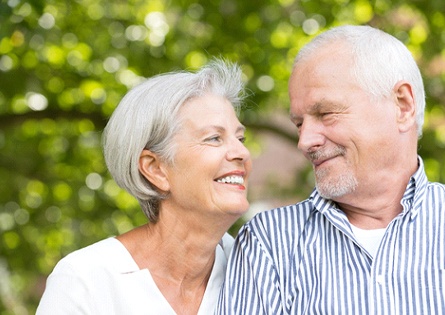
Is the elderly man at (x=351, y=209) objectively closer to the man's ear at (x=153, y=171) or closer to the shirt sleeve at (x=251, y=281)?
the shirt sleeve at (x=251, y=281)

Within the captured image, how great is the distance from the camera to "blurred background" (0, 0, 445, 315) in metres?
6.17

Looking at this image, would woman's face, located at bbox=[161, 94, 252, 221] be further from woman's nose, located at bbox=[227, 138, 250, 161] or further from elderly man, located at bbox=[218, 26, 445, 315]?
elderly man, located at bbox=[218, 26, 445, 315]

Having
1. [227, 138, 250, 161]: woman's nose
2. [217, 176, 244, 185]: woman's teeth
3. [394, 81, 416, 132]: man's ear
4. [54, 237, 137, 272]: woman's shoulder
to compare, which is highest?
[394, 81, 416, 132]: man's ear

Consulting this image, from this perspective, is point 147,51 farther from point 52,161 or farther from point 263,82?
point 52,161

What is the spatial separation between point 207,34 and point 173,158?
11.2 ft

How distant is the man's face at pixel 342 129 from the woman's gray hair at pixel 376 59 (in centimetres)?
4

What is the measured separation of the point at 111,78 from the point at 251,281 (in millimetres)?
3862

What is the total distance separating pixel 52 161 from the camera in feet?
23.8

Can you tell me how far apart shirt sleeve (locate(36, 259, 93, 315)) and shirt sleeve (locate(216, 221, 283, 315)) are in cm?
49

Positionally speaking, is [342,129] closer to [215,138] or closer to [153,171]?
[215,138]

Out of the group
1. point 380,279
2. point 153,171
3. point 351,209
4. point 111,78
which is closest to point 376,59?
point 351,209

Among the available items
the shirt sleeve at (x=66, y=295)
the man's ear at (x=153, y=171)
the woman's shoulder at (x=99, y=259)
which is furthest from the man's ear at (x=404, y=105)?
the shirt sleeve at (x=66, y=295)

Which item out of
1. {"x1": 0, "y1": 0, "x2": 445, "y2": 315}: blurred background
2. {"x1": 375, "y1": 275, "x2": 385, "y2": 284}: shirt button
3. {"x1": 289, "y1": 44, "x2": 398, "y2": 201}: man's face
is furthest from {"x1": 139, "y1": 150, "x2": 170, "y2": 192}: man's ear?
{"x1": 0, "y1": 0, "x2": 445, "y2": 315}: blurred background

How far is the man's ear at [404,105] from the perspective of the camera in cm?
313
